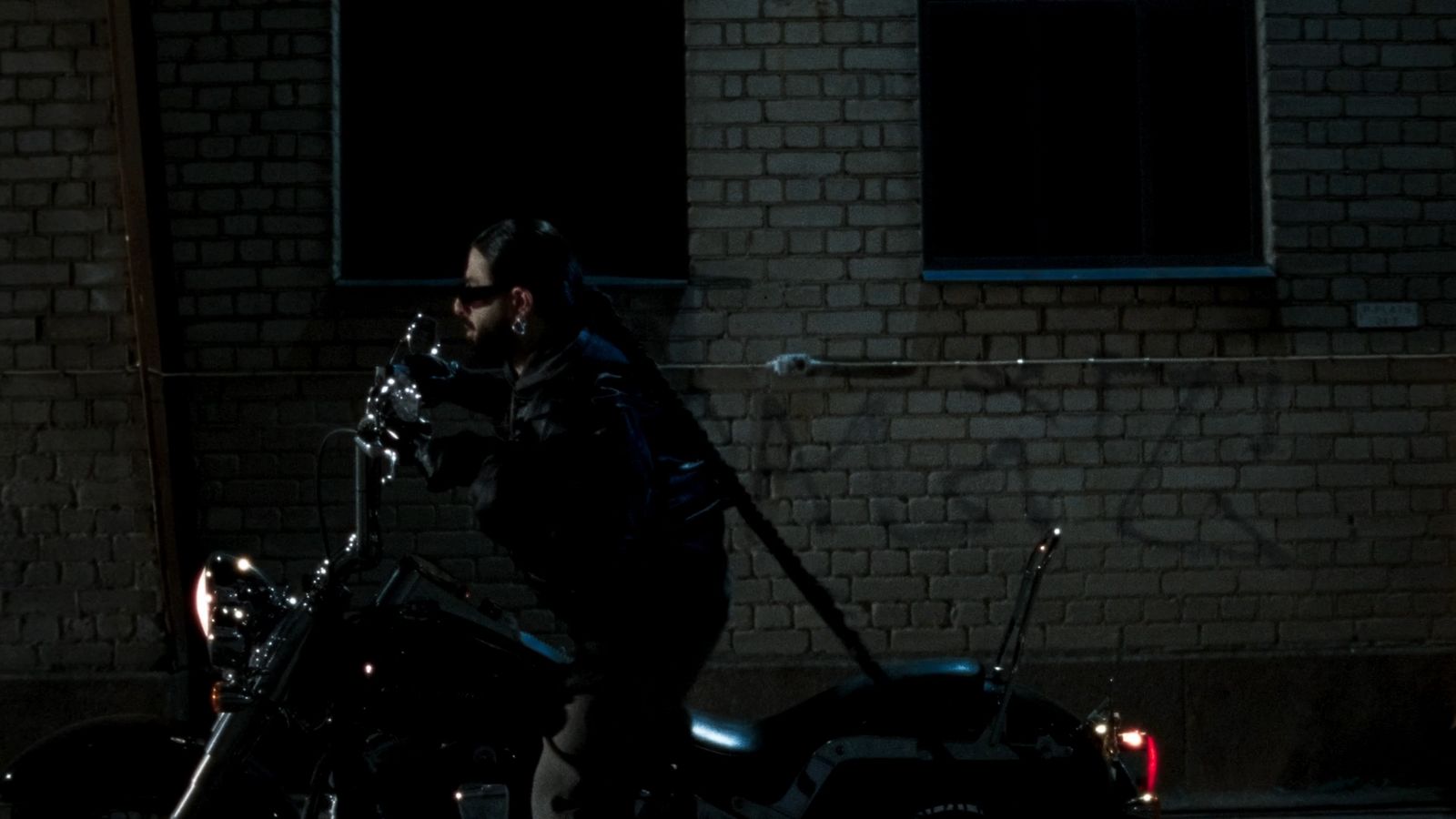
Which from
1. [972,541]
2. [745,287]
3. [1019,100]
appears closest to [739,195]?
[745,287]

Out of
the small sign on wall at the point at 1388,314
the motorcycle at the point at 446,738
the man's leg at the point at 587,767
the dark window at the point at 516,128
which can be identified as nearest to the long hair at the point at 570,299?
the motorcycle at the point at 446,738

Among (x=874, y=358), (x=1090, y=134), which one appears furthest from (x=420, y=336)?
(x=1090, y=134)

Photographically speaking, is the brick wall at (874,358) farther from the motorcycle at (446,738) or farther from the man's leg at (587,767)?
the man's leg at (587,767)

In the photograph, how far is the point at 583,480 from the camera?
2.88 meters

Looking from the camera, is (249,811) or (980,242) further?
(980,242)

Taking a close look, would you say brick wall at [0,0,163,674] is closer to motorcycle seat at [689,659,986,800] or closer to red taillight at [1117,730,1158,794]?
motorcycle seat at [689,659,986,800]

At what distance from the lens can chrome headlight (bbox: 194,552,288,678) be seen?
305 cm

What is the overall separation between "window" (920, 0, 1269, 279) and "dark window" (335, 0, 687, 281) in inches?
43.2

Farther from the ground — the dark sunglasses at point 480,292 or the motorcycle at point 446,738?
the dark sunglasses at point 480,292

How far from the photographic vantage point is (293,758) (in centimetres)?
312

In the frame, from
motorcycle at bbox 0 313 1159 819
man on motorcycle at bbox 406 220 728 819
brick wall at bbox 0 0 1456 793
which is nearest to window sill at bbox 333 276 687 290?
brick wall at bbox 0 0 1456 793

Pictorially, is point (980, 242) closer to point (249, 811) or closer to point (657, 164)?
point (657, 164)

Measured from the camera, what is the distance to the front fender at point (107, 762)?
3.17 meters

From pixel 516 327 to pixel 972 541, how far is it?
2994 mm
